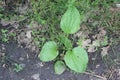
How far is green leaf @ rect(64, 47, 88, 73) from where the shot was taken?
211 cm

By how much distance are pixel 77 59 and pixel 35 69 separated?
389 millimetres

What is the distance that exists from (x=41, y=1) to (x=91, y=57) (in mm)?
685

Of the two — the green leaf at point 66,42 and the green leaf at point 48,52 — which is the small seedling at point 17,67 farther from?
the green leaf at point 66,42

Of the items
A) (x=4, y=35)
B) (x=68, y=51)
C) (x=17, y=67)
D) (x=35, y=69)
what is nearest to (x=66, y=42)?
(x=68, y=51)

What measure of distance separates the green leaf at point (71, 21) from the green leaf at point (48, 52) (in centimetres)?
16

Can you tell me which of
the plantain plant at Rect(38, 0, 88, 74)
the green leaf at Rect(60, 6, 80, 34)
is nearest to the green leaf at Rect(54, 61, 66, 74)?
the plantain plant at Rect(38, 0, 88, 74)

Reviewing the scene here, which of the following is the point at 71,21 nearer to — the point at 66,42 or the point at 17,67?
the point at 66,42

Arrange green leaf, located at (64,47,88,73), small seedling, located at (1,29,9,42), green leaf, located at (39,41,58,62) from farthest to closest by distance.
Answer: small seedling, located at (1,29,9,42) → green leaf, located at (39,41,58,62) → green leaf, located at (64,47,88,73)

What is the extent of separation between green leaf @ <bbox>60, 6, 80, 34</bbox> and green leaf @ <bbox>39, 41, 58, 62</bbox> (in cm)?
16

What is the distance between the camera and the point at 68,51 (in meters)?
2.27

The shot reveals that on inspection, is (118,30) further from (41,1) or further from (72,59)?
(41,1)

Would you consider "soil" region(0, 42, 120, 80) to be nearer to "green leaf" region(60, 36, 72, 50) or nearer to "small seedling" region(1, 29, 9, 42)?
"small seedling" region(1, 29, 9, 42)

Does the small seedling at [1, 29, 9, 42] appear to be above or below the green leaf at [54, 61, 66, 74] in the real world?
above

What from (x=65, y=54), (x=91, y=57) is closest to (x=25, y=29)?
(x=65, y=54)
